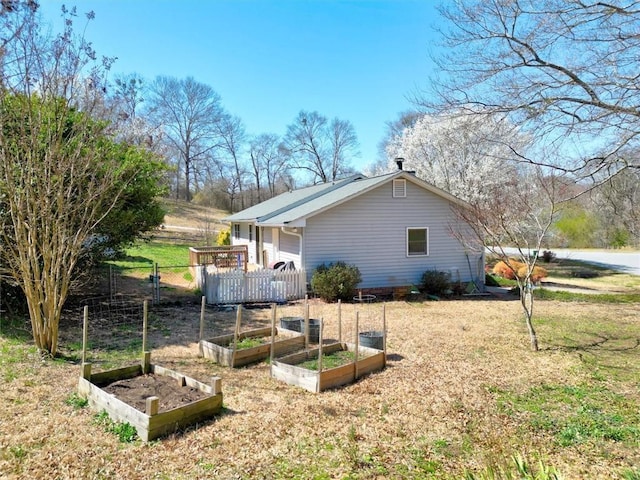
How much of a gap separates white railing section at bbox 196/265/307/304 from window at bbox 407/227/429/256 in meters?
4.20

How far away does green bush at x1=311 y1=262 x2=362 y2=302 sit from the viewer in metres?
12.8

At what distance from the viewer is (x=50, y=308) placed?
6.71 meters

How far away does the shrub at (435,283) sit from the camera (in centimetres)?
1457

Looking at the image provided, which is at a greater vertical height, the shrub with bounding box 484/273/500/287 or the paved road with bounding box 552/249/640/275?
the paved road with bounding box 552/249/640/275

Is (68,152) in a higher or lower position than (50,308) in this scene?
higher

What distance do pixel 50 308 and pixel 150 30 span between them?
22.2 ft

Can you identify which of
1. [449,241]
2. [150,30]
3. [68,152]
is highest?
[150,30]

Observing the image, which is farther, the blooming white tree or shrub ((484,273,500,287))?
the blooming white tree

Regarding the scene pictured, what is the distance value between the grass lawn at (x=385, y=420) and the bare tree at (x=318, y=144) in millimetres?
37599

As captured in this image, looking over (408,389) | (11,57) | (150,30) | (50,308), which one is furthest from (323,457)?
(150,30)

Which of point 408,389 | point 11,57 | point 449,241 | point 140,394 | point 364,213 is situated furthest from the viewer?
point 449,241

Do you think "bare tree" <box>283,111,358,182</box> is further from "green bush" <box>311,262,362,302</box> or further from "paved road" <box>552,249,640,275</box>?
"green bush" <box>311,262,362,302</box>

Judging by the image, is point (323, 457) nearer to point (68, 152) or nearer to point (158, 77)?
point (68, 152)

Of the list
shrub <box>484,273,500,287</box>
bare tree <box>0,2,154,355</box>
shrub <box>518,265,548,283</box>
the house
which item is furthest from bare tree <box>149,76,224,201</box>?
bare tree <box>0,2,154,355</box>
